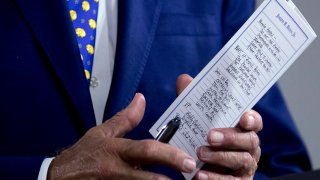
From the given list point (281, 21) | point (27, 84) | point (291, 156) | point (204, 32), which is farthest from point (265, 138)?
point (27, 84)

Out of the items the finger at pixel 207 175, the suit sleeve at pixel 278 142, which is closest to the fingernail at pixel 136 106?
the finger at pixel 207 175

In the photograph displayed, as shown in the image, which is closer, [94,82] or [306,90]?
[94,82]

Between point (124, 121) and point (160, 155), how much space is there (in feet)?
0.29

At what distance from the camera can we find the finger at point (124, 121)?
0.64 metres

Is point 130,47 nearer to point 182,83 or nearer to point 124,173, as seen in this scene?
point 182,83

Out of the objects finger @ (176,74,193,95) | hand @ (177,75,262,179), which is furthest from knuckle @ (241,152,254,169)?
finger @ (176,74,193,95)

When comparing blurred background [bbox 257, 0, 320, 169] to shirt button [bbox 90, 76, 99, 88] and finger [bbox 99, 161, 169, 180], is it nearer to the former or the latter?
shirt button [bbox 90, 76, 99, 88]

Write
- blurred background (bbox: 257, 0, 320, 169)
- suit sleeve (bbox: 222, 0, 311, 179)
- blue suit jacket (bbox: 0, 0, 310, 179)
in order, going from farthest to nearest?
blurred background (bbox: 257, 0, 320, 169)
suit sleeve (bbox: 222, 0, 311, 179)
blue suit jacket (bbox: 0, 0, 310, 179)

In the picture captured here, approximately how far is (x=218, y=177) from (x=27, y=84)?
34 centimetres

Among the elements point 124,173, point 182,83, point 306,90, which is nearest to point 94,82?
point 182,83

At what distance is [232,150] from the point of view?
70cm

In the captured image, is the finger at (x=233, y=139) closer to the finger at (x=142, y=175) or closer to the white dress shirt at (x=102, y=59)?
the finger at (x=142, y=175)

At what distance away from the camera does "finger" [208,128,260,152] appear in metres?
0.65

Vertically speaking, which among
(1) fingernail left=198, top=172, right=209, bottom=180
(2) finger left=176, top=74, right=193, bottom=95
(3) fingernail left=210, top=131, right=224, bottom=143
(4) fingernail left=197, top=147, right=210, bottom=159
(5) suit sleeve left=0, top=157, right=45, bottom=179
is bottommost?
(5) suit sleeve left=0, top=157, right=45, bottom=179
